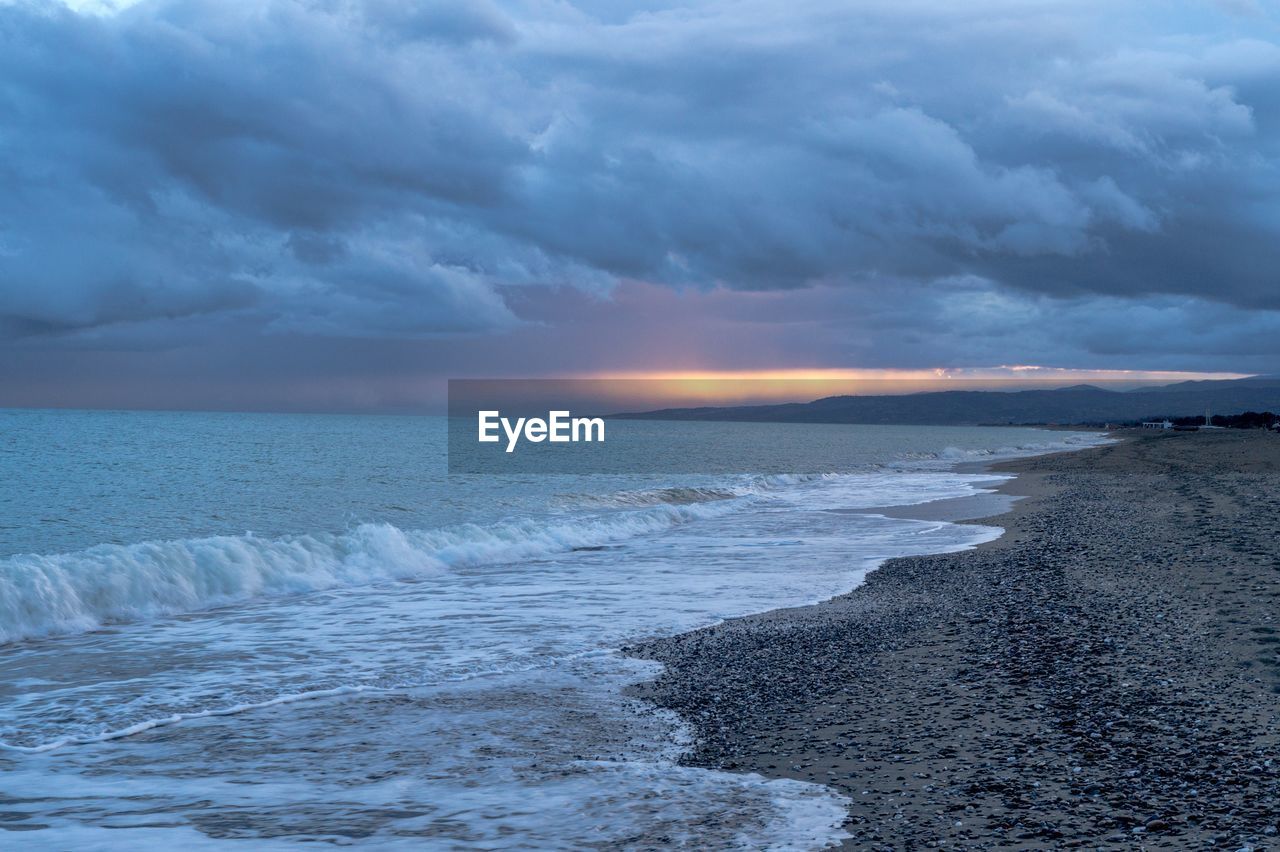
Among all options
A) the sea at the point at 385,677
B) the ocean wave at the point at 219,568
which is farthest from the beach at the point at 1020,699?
the ocean wave at the point at 219,568

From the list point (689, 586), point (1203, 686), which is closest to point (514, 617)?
point (689, 586)

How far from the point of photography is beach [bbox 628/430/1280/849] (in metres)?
6.32

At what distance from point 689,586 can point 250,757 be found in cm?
1109

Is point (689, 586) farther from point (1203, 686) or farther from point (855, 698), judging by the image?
point (1203, 686)

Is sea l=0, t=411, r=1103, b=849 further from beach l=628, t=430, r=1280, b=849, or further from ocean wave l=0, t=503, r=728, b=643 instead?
beach l=628, t=430, r=1280, b=849

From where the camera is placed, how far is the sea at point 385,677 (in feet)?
22.3

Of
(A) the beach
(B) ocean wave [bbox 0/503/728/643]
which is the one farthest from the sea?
Result: (A) the beach

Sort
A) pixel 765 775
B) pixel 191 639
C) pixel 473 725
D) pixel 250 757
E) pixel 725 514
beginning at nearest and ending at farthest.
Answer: pixel 765 775 < pixel 250 757 < pixel 473 725 < pixel 191 639 < pixel 725 514

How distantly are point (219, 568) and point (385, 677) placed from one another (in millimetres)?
9350

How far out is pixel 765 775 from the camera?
7.61 m

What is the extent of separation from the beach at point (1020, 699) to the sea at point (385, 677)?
664mm

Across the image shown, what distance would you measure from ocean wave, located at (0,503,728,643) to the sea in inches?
2.4

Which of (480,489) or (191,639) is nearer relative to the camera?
(191,639)

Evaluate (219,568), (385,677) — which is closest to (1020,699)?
(385,677)
